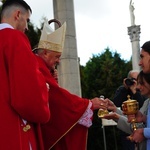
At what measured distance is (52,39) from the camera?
393 cm

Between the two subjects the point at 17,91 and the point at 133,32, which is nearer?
the point at 17,91

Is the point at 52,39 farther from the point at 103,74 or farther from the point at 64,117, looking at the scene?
the point at 103,74

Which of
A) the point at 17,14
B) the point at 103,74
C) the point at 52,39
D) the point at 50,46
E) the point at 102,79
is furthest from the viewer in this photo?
the point at 103,74

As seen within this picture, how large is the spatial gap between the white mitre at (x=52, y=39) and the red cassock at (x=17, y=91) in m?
0.92

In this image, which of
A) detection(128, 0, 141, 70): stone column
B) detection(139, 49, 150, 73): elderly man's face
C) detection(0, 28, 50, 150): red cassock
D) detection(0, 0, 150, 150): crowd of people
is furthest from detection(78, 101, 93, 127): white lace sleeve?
detection(128, 0, 141, 70): stone column

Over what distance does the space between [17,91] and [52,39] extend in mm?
1302

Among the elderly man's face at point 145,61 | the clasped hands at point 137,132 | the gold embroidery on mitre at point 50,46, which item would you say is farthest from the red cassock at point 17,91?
the elderly man's face at point 145,61

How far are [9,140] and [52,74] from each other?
1279 millimetres

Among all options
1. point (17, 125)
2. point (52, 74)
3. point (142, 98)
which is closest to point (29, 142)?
point (17, 125)

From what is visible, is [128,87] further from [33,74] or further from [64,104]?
[33,74]

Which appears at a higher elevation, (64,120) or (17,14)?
(17,14)

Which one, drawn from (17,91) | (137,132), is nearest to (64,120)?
(137,132)

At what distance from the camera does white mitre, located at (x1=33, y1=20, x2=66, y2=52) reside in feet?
12.5

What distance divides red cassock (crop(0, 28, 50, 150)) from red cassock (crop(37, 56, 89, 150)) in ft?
2.37
